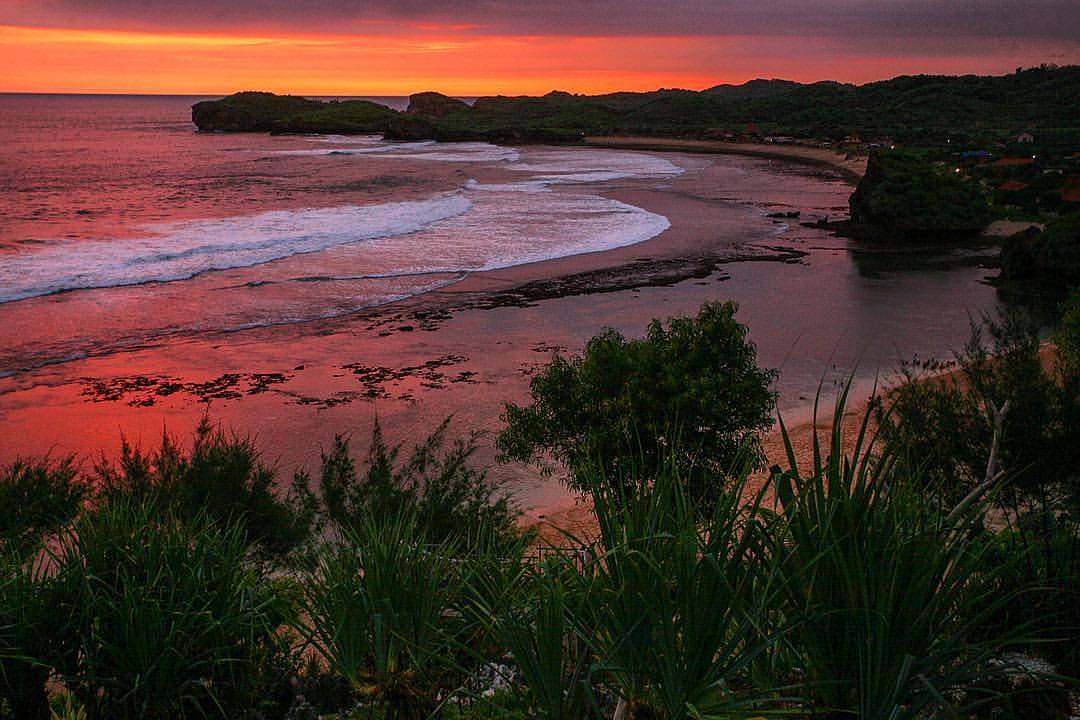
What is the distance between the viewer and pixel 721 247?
38.0 metres

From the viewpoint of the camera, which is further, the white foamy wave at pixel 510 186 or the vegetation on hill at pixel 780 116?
the vegetation on hill at pixel 780 116

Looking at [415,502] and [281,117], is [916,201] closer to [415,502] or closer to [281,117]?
[415,502]

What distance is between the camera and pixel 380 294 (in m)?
28.0

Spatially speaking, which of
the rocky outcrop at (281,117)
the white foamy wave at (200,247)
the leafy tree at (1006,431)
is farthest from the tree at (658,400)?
the rocky outcrop at (281,117)

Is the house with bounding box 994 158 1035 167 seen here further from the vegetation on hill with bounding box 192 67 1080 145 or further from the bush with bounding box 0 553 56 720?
the bush with bounding box 0 553 56 720

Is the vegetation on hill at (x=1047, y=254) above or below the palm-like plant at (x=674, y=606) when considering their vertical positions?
below

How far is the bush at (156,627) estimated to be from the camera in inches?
201

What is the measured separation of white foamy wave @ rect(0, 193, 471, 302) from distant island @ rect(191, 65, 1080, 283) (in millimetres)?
22749

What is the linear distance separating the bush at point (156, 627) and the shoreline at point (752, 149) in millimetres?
69634

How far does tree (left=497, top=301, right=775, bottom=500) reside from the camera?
1050 cm

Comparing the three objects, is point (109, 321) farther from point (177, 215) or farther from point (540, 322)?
point (177, 215)

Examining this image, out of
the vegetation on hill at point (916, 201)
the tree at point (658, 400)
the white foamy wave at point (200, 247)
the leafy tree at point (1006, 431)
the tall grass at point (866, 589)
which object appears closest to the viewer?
the tall grass at point (866, 589)

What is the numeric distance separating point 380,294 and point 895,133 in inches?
3785

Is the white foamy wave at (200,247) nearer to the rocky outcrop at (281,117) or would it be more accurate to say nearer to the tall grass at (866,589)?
the tall grass at (866,589)
